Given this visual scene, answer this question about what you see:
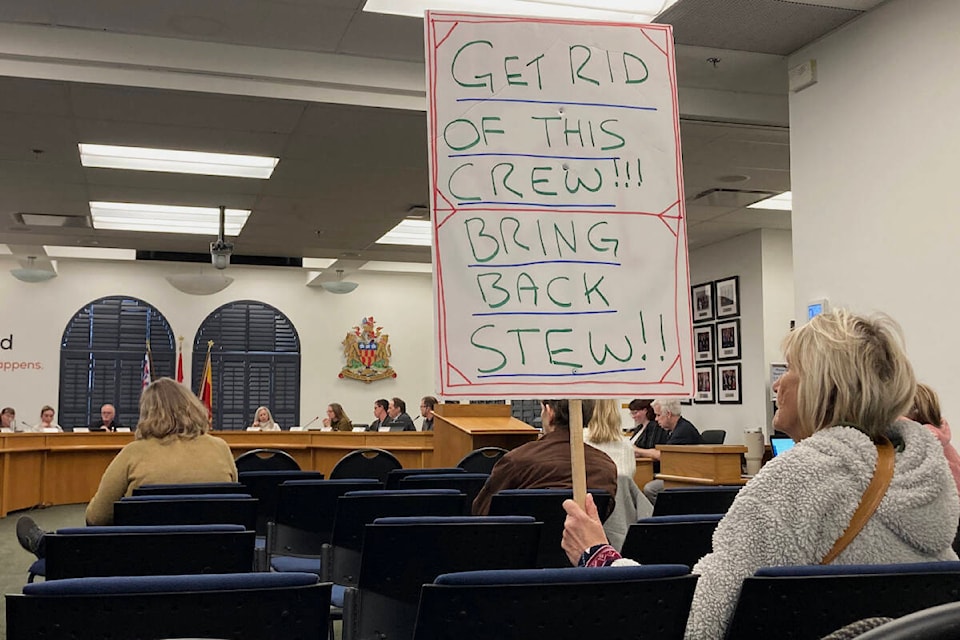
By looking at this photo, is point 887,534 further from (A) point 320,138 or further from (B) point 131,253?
(B) point 131,253

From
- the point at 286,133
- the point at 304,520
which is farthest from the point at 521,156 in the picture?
the point at 286,133

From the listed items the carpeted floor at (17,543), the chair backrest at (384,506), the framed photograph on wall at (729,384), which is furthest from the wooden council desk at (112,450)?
the chair backrest at (384,506)

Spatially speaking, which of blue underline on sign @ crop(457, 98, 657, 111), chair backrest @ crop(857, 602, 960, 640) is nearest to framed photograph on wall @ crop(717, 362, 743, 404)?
blue underline on sign @ crop(457, 98, 657, 111)

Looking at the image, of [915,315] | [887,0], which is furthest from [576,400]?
[887,0]

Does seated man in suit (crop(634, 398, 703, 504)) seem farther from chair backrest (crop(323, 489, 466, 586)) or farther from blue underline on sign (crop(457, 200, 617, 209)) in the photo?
blue underline on sign (crop(457, 200, 617, 209))

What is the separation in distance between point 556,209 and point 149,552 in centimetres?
140

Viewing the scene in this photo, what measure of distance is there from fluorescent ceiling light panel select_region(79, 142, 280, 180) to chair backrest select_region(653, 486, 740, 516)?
5757 mm

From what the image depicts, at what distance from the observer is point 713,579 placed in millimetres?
1560

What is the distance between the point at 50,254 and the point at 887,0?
39.6ft

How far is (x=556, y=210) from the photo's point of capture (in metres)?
1.89

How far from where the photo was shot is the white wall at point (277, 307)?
14.2 metres

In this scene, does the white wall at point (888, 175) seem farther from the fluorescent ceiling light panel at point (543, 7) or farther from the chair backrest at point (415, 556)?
the chair backrest at point (415, 556)

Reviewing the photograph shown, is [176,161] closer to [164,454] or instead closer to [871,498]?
[164,454]

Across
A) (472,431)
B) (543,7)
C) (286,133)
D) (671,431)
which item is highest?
(543,7)
